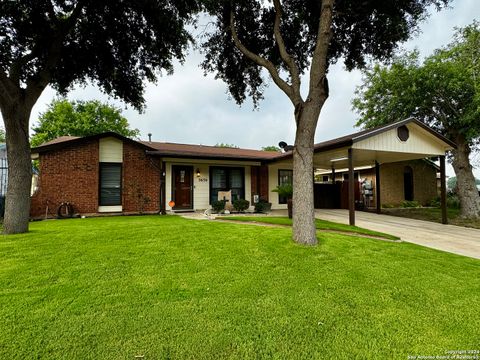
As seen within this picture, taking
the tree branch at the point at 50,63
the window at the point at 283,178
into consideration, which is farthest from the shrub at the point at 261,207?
the tree branch at the point at 50,63

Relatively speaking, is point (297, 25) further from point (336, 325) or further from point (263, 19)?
point (336, 325)

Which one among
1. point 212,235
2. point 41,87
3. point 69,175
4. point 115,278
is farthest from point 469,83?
point 69,175

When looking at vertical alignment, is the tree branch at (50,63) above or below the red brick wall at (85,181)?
above

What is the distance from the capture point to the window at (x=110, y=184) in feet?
32.1

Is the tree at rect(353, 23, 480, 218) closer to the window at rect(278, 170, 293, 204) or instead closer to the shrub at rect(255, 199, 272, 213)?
the window at rect(278, 170, 293, 204)

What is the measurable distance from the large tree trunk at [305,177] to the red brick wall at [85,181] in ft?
24.1

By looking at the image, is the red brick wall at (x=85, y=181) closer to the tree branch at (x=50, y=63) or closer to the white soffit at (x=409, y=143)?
the tree branch at (x=50, y=63)

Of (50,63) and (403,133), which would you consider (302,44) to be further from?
(50,63)

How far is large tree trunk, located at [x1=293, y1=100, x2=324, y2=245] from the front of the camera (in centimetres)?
497

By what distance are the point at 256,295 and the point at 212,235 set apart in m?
3.04

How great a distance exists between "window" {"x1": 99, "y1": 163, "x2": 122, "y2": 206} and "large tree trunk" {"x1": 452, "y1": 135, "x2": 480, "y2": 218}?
1545 cm

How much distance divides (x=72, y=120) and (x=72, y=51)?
22.6m

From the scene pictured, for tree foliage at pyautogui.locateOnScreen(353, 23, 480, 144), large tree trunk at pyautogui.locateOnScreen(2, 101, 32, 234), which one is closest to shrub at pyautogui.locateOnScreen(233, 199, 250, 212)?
large tree trunk at pyautogui.locateOnScreen(2, 101, 32, 234)

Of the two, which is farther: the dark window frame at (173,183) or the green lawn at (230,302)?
the dark window frame at (173,183)
